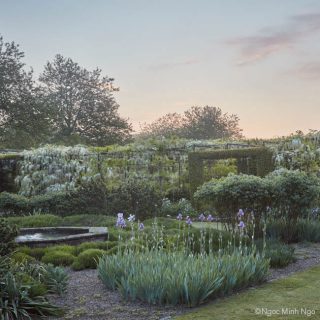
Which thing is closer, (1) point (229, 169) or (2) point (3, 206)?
(2) point (3, 206)

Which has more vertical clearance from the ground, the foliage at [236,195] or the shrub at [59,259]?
→ the foliage at [236,195]

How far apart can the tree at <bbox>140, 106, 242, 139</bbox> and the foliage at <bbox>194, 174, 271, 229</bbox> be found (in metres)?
39.0

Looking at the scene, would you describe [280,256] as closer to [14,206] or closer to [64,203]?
[64,203]

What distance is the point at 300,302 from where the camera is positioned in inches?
191

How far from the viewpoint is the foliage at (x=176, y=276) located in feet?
15.4

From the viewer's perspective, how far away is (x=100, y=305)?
193 inches

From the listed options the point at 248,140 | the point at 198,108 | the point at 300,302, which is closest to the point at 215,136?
the point at 198,108

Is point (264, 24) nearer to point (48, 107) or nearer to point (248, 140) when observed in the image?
point (248, 140)

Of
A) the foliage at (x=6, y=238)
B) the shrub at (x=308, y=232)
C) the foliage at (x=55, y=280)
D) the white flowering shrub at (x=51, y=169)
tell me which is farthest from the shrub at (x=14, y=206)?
the foliage at (x=55, y=280)

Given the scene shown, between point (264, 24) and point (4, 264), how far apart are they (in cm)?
768

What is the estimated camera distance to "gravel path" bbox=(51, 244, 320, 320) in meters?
4.55

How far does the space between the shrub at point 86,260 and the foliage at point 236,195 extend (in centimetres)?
209

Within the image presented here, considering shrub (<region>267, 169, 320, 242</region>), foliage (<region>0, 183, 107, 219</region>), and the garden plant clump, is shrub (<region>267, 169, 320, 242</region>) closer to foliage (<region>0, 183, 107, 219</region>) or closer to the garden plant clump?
the garden plant clump

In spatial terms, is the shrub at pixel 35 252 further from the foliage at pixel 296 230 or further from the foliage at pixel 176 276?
the foliage at pixel 296 230
